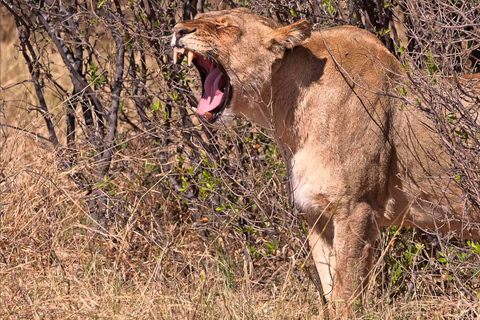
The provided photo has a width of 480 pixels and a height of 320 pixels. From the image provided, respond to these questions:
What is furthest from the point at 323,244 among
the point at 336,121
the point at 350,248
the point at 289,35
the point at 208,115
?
the point at 289,35

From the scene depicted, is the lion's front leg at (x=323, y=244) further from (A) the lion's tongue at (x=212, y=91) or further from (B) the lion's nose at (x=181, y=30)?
(B) the lion's nose at (x=181, y=30)

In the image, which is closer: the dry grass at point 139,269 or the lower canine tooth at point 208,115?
the dry grass at point 139,269

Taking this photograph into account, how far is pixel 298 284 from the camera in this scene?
3672 millimetres

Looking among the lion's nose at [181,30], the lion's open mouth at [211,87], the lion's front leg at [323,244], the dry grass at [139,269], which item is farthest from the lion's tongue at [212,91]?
the lion's front leg at [323,244]

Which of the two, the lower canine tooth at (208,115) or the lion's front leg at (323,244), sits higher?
the lower canine tooth at (208,115)

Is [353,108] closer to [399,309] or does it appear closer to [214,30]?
[214,30]

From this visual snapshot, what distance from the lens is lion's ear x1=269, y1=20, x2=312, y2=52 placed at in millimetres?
3174

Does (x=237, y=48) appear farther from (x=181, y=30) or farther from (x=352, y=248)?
(x=352, y=248)

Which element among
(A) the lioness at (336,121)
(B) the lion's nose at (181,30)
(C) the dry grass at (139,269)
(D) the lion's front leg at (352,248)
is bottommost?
(C) the dry grass at (139,269)

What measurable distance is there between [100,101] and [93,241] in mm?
834

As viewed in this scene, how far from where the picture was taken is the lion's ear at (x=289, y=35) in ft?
10.4

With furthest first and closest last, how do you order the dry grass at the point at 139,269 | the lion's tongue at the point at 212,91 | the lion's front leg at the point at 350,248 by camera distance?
the lion's tongue at the point at 212,91
the lion's front leg at the point at 350,248
the dry grass at the point at 139,269

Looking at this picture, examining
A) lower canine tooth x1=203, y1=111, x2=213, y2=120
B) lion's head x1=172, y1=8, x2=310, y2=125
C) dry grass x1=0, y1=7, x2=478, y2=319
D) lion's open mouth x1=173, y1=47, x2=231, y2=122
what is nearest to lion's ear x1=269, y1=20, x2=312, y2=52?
lion's head x1=172, y1=8, x2=310, y2=125

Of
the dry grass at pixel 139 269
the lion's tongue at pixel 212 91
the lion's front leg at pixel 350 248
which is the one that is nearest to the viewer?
the dry grass at pixel 139 269
